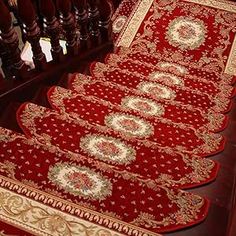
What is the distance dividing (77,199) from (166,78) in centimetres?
189

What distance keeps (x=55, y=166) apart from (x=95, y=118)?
602mm

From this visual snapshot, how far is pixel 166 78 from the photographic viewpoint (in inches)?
132

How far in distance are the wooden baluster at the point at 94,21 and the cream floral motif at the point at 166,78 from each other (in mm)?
557

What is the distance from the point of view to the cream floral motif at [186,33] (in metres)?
4.27

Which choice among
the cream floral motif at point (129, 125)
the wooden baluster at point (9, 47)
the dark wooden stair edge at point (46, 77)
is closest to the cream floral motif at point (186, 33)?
the dark wooden stair edge at point (46, 77)

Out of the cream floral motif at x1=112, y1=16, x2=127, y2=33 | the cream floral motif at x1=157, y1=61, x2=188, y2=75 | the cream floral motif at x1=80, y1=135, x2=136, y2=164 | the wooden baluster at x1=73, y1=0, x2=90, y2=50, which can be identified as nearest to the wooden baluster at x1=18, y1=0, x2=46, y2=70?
the wooden baluster at x1=73, y1=0, x2=90, y2=50

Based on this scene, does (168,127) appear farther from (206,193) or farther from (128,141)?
(206,193)

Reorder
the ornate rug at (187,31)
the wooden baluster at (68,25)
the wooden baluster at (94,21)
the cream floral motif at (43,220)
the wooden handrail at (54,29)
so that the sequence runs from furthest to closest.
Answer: the ornate rug at (187,31)
the wooden baluster at (94,21)
the wooden baluster at (68,25)
the wooden handrail at (54,29)
the cream floral motif at (43,220)

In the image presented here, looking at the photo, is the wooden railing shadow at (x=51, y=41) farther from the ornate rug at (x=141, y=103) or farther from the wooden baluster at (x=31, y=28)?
the ornate rug at (x=141, y=103)

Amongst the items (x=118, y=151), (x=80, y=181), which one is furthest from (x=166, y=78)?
(x=80, y=181)

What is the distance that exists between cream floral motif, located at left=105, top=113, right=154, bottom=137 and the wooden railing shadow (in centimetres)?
53

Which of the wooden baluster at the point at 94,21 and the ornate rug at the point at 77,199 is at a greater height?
the wooden baluster at the point at 94,21

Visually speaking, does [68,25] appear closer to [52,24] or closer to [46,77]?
[52,24]

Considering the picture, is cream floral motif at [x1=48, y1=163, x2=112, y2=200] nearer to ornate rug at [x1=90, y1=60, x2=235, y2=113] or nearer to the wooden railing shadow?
the wooden railing shadow
